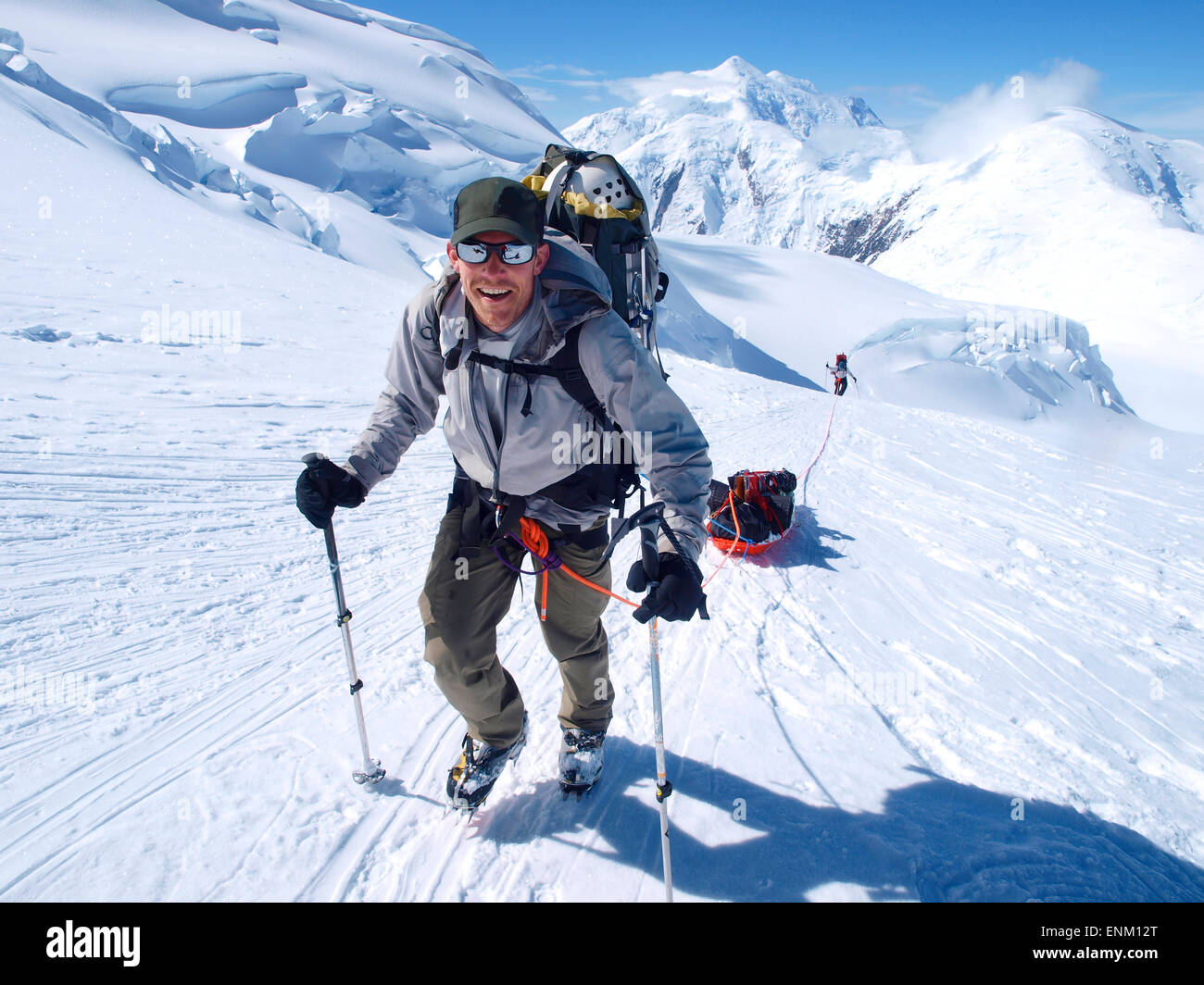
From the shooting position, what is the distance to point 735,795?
2.83 meters

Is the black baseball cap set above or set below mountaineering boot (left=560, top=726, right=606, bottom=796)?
above

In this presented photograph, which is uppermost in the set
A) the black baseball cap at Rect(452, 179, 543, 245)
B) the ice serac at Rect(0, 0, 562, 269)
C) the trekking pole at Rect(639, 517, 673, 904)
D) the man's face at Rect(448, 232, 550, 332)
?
the ice serac at Rect(0, 0, 562, 269)

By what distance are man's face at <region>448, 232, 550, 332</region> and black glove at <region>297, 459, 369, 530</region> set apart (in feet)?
2.69

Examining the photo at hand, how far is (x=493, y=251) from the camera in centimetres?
208

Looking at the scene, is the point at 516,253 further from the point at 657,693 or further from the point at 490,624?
the point at 657,693

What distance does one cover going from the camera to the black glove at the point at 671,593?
2.04 meters

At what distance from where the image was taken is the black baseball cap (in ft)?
6.63

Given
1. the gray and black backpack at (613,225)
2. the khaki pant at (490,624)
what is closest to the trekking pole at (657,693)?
the khaki pant at (490,624)

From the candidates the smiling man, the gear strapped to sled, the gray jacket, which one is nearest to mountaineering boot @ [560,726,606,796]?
the smiling man

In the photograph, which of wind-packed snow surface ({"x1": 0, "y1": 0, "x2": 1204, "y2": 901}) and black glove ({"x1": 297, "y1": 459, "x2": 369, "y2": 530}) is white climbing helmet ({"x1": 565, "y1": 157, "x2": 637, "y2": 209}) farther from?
wind-packed snow surface ({"x1": 0, "y1": 0, "x2": 1204, "y2": 901})

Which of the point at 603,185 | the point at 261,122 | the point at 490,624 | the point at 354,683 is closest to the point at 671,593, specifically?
the point at 490,624

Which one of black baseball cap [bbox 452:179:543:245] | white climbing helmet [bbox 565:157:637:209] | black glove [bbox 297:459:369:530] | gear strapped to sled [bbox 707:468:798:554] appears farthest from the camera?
gear strapped to sled [bbox 707:468:798:554]

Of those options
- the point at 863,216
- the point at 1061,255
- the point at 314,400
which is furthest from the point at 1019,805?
the point at 863,216

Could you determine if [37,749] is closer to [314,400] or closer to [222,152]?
[314,400]
